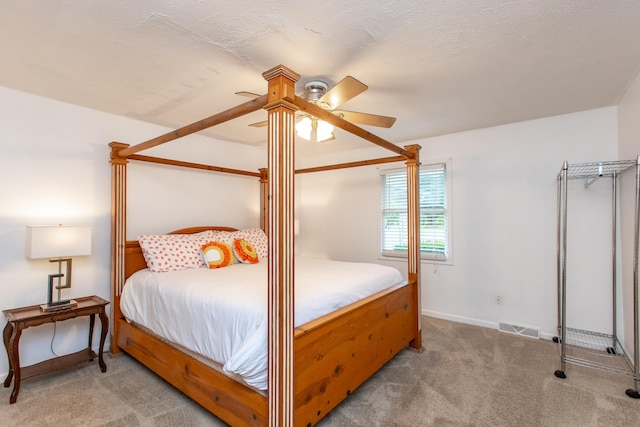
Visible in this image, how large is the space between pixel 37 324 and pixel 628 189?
4.65 meters

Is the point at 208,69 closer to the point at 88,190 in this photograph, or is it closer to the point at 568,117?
the point at 88,190

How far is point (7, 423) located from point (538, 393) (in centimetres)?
344

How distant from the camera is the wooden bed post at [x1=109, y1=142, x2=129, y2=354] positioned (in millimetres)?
2832

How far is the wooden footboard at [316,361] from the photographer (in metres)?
1.71

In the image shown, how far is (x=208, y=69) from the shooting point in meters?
2.13

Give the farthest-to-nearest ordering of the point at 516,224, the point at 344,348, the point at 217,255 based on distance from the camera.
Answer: the point at 516,224
the point at 217,255
the point at 344,348

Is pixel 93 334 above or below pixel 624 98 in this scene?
below

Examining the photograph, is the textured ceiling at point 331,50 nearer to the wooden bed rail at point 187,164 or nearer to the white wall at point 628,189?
the white wall at point 628,189

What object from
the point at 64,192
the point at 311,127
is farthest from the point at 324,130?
the point at 64,192

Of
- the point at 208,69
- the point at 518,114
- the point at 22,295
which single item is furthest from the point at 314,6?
the point at 22,295

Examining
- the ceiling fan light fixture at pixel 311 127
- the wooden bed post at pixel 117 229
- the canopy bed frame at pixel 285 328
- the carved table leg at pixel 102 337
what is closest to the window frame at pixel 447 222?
the canopy bed frame at pixel 285 328

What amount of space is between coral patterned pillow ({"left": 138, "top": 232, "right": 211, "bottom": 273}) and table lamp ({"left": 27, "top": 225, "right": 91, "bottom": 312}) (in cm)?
46

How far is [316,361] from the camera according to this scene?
180 cm

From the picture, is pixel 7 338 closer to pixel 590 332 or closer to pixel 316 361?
pixel 316 361
